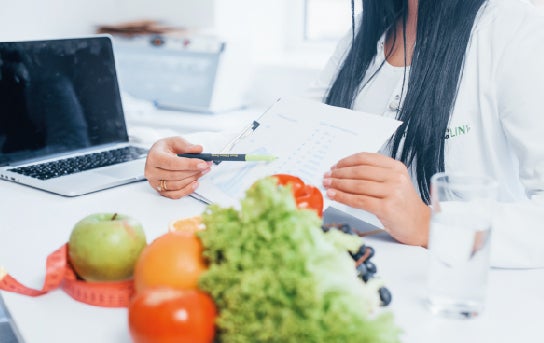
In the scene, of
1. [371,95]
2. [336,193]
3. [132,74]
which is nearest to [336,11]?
[132,74]

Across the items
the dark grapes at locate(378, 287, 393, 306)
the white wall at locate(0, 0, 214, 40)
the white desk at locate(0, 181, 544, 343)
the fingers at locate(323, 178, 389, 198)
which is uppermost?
the white wall at locate(0, 0, 214, 40)

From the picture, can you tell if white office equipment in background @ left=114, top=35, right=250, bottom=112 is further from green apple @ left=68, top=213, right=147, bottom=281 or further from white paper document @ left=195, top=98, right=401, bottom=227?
green apple @ left=68, top=213, right=147, bottom=281

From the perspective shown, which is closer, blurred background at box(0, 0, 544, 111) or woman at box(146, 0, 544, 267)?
woman at box(146, 0, 544, 267)

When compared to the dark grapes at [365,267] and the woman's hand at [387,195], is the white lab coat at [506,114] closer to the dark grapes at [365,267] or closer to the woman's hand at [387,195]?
the woman's hand at [387,195]

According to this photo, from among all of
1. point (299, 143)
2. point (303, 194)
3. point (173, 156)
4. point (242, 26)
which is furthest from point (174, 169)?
point (242, 26)

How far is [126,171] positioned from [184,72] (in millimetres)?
983

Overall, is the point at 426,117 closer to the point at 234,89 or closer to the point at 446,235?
the point at 446,235

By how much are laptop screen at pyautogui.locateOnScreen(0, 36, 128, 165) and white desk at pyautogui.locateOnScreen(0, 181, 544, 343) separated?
0.31 meters

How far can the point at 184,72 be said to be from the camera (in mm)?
2189

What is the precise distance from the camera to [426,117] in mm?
1072

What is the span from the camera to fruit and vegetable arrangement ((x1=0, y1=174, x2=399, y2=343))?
19.3 inches

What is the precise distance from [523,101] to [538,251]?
0.92 ft

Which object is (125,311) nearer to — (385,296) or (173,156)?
(385,296)

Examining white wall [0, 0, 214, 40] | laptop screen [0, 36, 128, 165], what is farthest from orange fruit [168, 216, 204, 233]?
white wall [0, 0, 214, 40]
